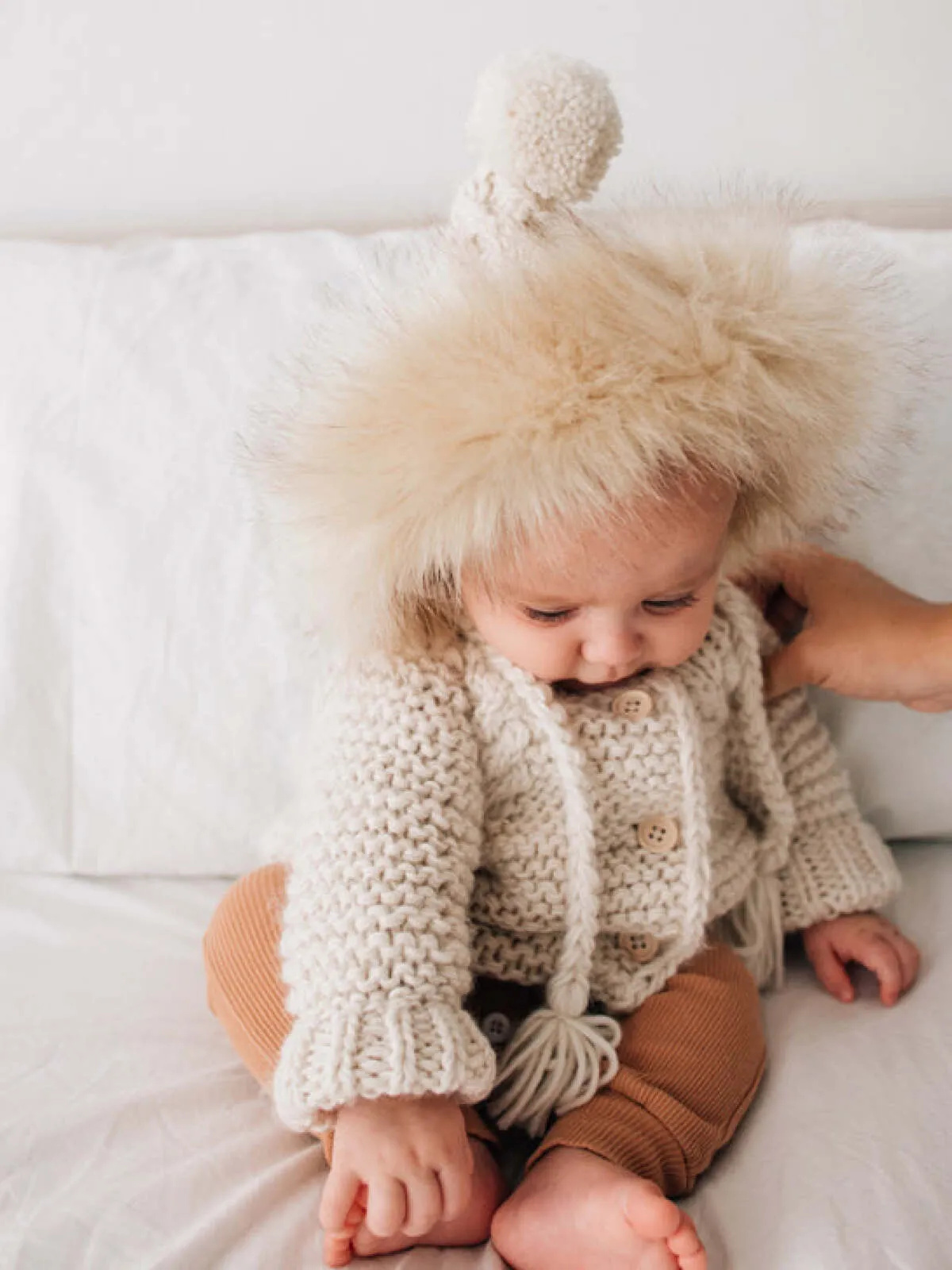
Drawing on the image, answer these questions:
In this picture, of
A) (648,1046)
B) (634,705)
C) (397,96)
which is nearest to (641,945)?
(648,1046)

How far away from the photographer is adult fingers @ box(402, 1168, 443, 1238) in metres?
0.71

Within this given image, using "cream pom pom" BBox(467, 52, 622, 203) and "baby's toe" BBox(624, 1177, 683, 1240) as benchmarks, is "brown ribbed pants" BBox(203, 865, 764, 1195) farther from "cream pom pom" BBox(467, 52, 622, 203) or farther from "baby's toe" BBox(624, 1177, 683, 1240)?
"cream pom pom" BBox(467, 52, 622, 203)

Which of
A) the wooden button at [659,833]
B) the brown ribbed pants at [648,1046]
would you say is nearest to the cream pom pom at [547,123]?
the wooden button at [659,833]

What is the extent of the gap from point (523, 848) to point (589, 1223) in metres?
0.25

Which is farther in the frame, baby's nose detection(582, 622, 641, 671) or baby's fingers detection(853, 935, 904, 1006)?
baby's fingers detection(853, 935, 904, 1006)

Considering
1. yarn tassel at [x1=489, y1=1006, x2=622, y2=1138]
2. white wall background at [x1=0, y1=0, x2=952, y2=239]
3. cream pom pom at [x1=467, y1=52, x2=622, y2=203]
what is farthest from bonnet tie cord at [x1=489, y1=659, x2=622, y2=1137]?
white wall background at [x1=0, y1=0, x2=952, y2=239]

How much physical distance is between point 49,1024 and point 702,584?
0.56 metres

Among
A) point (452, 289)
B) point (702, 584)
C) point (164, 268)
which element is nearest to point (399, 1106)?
point (702, 584)

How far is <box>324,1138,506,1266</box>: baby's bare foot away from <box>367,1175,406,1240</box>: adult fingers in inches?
0.5

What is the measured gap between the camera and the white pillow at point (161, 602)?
105 cm

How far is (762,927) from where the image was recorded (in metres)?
0.95

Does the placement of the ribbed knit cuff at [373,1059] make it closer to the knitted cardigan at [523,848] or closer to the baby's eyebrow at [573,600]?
the knitted cardigan at [523,848]

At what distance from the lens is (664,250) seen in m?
0.73

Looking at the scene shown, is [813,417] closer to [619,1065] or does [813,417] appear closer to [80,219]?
[619,1065]
